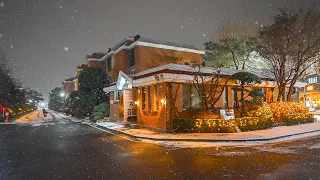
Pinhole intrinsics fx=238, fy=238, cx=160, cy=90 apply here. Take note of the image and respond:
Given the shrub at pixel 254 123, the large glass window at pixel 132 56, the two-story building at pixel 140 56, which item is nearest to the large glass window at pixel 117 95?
the two-story building at pixel 140 56

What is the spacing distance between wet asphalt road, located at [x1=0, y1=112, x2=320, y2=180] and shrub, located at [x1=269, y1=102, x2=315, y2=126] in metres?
6.52

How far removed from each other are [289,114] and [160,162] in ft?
45.4

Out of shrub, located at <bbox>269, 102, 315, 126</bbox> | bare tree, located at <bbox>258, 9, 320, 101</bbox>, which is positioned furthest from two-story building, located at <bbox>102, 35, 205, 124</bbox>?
shrub, located at <bbox>269, 102, 315, 126</bbox>

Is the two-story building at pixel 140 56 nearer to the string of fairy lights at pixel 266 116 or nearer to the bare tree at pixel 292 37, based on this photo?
the bare tree at pixel 292 37

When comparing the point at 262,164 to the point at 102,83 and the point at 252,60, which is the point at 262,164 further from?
the point at 102,83

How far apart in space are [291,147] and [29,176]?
10.4 m

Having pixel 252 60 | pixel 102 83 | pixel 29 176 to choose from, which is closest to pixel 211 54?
pixel 252 60

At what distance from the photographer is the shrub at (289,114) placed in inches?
709

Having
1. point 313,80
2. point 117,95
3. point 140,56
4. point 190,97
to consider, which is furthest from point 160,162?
point 313,80

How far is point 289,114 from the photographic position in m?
18.1

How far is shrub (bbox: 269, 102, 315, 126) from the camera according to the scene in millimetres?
18017

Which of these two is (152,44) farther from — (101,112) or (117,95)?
A: (101,112)

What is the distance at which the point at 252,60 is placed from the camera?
2942 centimetres

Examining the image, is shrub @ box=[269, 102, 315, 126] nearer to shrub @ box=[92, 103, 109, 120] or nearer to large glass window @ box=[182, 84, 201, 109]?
large glass window @ box=[182, 84, 201, 109]
